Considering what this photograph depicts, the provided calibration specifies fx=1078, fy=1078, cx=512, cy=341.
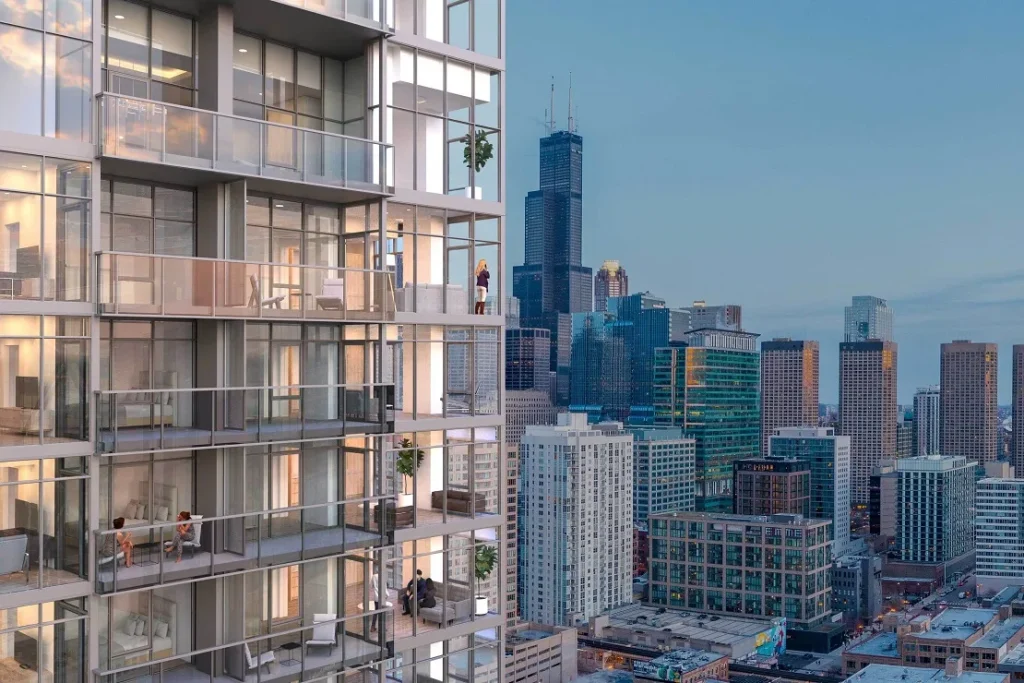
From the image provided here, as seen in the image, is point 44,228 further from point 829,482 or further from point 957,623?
point 829,482

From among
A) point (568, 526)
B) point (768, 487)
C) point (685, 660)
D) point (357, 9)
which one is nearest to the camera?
point (357, 9)

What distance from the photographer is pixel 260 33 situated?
1496 centimetres

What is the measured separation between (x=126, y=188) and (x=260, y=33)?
3044 mm

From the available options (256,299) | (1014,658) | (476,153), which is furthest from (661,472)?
(256,299)

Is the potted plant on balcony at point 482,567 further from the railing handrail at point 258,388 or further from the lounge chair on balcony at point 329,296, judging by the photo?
the lounge chair on balcony at point 329,296

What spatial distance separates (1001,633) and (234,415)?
117m

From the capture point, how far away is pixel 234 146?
45.9 ft

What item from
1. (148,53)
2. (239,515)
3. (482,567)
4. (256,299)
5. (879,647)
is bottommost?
(879,647)

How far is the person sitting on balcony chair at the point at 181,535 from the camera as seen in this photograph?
13.2 metres

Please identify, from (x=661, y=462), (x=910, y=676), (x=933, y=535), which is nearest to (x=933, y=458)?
(x=933, y=535)

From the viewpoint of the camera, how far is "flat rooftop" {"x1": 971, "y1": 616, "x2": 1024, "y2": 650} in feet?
349

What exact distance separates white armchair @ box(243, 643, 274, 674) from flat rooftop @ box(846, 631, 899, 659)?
360ft

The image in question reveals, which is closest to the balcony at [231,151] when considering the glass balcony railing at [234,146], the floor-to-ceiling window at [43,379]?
the glass balcony railing at [234,146]

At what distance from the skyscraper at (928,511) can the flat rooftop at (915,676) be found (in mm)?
80832
